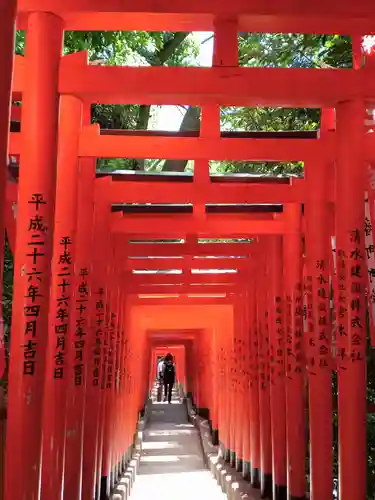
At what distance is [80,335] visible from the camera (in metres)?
6.18

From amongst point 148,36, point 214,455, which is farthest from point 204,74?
point 214,455

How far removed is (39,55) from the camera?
4293mm

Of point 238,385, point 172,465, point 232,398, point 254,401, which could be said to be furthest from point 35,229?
point 172,465

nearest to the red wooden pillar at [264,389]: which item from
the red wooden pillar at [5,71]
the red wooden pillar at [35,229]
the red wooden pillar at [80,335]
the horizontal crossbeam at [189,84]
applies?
the red wooden pillar at [80,335]

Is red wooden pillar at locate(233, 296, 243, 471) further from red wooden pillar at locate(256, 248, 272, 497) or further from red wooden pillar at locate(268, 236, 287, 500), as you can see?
red wooden pillar at locate(268, 236, 287, 500)

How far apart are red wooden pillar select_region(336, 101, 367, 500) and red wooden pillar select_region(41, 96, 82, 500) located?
6.78 ft

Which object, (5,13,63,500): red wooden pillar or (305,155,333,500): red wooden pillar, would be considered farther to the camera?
(305,155,333,500): red wooden pillar

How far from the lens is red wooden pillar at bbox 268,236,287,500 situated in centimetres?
836

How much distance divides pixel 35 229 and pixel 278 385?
5.09 meters

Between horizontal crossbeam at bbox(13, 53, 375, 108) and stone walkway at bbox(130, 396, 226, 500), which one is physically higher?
horizontal crossbeam at bbox(13, 53, 375, 108)

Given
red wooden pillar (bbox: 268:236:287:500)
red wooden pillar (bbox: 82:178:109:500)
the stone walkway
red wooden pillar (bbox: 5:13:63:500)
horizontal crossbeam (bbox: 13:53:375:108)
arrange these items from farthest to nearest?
the stone walkway, red wooden pillar (bbox: 268:236:287:500), red wooden pillar (bbox: 82:178:109:500), horizontal crossbeam (bbox: 13:53:375:108), red wooden pillar (bbox: 5:13:63:500)

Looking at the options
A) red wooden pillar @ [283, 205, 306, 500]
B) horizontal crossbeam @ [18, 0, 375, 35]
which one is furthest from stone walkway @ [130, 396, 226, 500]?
horizontal crossbeam @ [18, 0, 375, 35]

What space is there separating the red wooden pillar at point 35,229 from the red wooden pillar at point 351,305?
2157 mm

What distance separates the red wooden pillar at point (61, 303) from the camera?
189 inches
